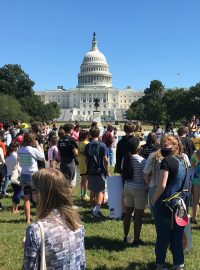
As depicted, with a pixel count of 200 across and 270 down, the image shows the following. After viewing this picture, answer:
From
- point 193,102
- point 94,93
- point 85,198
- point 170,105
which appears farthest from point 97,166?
point 94,93

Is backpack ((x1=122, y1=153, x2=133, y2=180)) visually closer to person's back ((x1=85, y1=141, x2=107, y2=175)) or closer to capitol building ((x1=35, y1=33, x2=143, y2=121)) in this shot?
person's back ((x1=85, y1=141, x2=107, y2=175))

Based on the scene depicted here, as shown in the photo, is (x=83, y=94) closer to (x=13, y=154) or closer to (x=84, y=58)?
(x=84, y=58)

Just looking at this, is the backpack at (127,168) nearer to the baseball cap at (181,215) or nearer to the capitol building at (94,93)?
the baseball cap at (181,215)

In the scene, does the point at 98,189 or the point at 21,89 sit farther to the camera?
the point at 21,89

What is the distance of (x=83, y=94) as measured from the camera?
15700cm

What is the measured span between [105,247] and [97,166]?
2144mm

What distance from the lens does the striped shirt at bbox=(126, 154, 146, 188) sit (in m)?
6.18

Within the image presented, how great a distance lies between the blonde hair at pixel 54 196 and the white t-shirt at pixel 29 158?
4712mm

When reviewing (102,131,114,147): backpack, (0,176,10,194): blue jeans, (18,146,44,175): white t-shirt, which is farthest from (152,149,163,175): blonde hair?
(102,131,114,147): backpack

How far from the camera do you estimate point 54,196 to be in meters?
2.75

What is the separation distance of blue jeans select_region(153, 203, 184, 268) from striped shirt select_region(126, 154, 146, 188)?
1.16m

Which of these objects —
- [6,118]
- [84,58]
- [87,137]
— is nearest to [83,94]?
[84,58]

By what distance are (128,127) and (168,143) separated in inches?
97.7

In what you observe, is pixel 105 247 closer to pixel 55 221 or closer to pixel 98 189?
pixel 98 189
